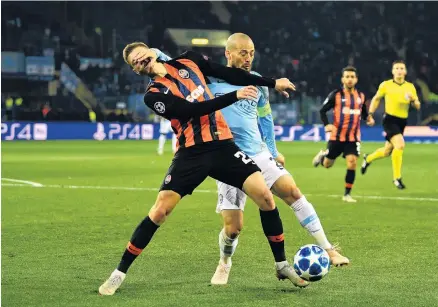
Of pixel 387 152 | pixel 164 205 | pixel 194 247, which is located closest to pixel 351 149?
pixel 387 152

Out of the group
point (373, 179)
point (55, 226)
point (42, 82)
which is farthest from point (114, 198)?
point (42, 82)

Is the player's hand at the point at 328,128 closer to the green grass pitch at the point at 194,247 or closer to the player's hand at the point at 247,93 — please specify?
the green grass pitch at the point at 194,247

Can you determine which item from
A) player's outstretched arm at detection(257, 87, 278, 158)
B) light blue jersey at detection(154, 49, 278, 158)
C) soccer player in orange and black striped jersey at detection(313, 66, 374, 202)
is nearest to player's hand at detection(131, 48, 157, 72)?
light blue jersey at detection(154, 49, 278, 158)

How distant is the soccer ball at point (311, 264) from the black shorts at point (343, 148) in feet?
23.8

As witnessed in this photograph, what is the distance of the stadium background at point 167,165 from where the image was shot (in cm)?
623

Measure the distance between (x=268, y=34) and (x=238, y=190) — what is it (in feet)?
132

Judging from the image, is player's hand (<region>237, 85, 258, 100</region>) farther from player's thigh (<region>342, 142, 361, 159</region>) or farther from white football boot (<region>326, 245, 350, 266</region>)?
player's thigh (<region>342, 142, 361, 159</region>)

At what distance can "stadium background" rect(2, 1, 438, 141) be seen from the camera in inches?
1640

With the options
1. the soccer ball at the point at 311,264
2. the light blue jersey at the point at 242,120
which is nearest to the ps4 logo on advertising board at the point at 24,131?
the light blue jersey at the point at 242,120

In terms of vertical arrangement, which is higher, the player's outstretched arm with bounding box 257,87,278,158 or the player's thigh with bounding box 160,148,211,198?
the player's outstretched arm with bounding box 257,87,278,158

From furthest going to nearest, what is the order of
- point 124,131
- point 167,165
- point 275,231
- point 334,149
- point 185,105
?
point 124,131 < point 167,165 < point 334,149 < point 275,231 < point 185,105

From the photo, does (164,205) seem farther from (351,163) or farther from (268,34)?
(268,34)

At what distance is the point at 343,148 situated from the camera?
13.4 m

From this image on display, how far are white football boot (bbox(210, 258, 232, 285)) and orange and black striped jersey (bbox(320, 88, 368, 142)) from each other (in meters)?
6.93
